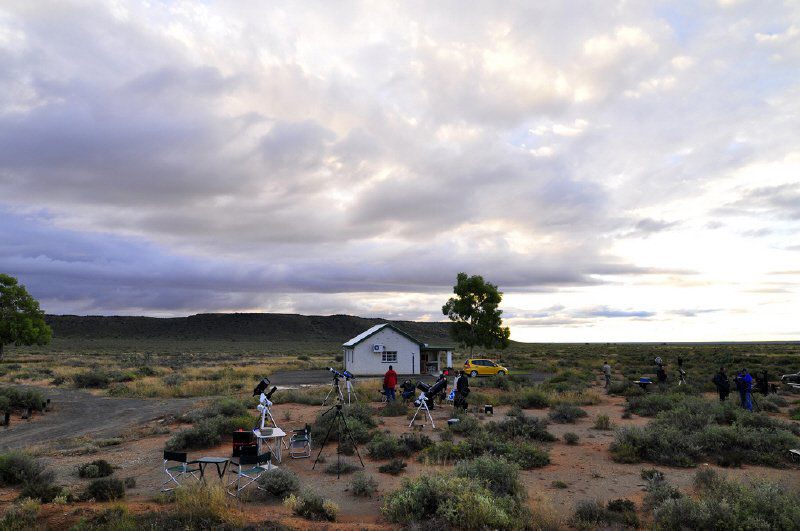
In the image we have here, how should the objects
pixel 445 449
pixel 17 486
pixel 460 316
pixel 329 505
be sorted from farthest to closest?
pixel 460 316, pixel 445 449, pixel 17 486, pixel 329 505

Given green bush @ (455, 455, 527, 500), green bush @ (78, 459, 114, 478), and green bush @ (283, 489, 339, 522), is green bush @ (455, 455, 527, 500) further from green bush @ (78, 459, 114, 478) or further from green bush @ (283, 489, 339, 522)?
green bush @ (78, 459, 114, 478)

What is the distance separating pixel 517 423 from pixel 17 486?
42.5ft

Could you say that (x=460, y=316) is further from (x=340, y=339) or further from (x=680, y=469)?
(x=340, y=339)

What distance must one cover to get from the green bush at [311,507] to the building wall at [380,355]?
28.2 metres

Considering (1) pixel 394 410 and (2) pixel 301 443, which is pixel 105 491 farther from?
(1) pixel 394 410

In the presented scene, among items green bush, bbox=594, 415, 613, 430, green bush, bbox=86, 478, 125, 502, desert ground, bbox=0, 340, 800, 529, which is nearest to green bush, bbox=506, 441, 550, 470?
desert ground, bbox=0, 340, 800, 529

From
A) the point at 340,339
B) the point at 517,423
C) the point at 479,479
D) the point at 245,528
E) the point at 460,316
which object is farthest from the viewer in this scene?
the point at 340,339

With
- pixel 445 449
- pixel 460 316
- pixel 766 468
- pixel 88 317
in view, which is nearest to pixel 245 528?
pixel 445 449

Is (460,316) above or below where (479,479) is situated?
above

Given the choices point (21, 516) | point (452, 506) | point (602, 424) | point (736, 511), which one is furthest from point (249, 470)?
point (602, 424)

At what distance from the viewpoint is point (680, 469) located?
37.0 feet

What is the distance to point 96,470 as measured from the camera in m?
11.4

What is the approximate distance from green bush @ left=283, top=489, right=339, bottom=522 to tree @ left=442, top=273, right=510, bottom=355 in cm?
3766

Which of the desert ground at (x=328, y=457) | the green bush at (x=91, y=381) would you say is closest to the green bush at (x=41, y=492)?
the desert ground at (x=328, y=457)
